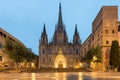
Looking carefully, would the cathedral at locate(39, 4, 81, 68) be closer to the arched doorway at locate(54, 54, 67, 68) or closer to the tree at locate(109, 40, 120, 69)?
the arched doorway at locate(54, 54, 67, 68)

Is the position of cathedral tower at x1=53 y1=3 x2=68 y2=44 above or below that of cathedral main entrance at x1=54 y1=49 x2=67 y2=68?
above

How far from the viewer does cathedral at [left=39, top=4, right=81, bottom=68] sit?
15475 centimetres

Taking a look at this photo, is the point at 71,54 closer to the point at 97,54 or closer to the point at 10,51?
the point at 97,54

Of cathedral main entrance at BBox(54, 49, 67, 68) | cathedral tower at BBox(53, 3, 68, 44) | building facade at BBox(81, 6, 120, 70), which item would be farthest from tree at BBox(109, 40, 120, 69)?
cathedral tower at BBox(53, 3, 68, 44)

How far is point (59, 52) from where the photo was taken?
156 metres

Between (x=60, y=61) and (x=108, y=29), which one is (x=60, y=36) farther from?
(x=108, y=29)

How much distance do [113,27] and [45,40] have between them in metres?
68.5

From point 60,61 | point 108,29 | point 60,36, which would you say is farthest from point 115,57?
point 60,36

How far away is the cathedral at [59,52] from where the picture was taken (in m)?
155

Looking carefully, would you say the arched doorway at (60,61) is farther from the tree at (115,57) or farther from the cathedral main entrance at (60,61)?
the tree at (115,57)

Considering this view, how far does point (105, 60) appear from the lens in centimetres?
9406

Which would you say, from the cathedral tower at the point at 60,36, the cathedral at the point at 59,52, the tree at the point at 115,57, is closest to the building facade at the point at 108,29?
the tree at the point at 115,57

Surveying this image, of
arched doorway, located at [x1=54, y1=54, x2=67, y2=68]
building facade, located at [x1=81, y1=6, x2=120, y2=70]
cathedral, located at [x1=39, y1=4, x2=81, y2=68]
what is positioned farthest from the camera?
arched doorway, located at [x1=54, y1=54, x2=67, y2=68]

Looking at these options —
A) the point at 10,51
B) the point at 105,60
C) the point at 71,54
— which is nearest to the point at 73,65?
the point at 71,54
